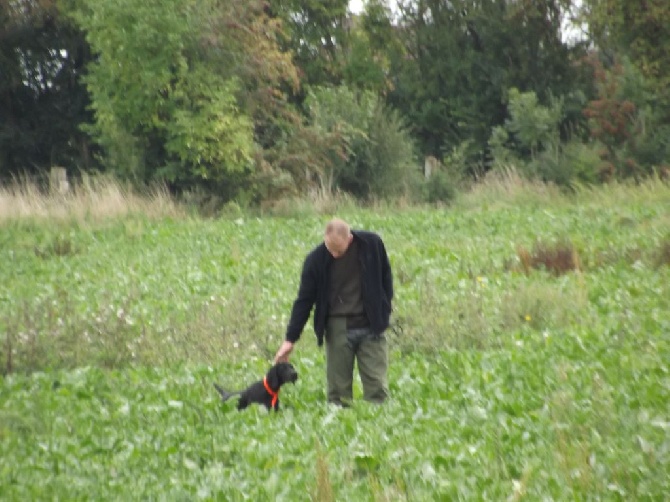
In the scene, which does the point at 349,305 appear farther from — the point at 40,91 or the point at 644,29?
the point at 40,91

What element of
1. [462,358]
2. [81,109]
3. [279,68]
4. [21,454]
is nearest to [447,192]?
[279,68]

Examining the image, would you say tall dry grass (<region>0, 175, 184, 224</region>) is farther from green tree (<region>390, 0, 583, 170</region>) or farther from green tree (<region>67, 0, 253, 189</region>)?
green tree (<region>390, 0, 583, 170</region>)

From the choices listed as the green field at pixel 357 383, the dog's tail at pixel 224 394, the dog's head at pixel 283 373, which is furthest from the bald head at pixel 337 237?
the dog's tail at pixel 224 394

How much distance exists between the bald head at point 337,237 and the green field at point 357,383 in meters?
1.29

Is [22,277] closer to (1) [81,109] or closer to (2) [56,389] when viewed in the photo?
(2) [56,389]

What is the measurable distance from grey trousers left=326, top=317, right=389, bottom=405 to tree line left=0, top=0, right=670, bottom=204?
1625 centimetres

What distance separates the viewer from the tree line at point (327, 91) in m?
30.2

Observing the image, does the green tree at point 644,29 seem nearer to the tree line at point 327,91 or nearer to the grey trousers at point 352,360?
the tree line at point 327,91

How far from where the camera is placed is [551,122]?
136 ft

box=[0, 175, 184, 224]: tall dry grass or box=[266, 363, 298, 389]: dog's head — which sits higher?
box=[266, 363, 298, 389]: dog's head

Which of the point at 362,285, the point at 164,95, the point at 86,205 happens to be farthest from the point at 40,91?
the point at 362,285

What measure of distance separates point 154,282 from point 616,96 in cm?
2377

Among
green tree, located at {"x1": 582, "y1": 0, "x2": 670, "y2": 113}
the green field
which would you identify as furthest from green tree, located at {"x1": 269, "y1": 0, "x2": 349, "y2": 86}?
the green field

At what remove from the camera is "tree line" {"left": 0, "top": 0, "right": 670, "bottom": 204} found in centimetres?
3023
